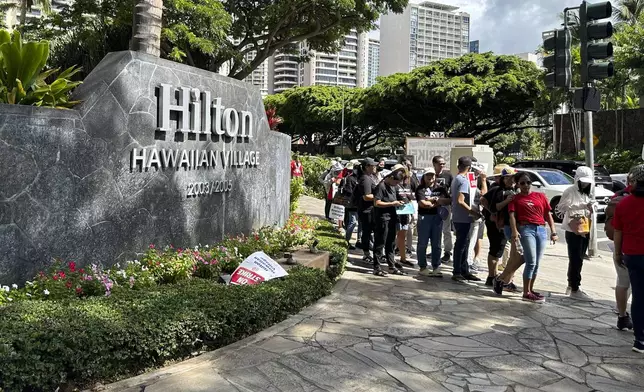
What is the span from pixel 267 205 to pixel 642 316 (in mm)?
5666

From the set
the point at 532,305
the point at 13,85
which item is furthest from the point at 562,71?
the point at 13,85

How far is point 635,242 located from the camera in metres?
5.18

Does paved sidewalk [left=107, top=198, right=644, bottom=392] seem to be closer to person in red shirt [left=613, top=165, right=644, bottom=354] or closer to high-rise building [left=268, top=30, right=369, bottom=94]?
person in red shirt [left=613, top=165, right=644, bottom=354]

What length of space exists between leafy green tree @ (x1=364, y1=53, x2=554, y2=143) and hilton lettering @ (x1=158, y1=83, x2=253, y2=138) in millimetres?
26336

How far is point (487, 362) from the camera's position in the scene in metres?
4.89

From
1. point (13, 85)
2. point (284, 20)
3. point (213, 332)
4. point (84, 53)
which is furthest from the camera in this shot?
point (284, 20)

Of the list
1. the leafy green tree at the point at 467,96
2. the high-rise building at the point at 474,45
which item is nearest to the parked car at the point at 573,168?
the leafy green tree at the point at 467,96

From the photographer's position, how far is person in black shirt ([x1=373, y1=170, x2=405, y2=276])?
320 inches

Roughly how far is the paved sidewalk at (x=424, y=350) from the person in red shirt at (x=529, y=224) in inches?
18.9

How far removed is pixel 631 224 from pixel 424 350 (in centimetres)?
219

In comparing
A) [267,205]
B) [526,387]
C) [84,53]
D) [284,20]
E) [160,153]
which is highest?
[284,20]

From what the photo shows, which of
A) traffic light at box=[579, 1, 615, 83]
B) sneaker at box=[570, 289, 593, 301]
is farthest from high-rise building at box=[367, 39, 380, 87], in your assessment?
sneaker at box=[570, 289, 593, 301]

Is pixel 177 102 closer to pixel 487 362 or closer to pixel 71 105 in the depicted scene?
pixel 71 105

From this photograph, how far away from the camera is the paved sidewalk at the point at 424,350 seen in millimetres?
4305
